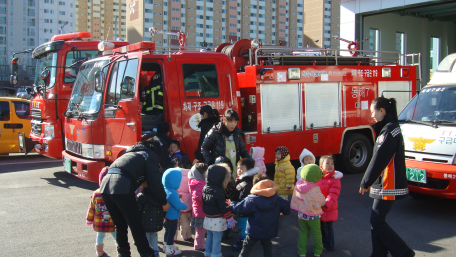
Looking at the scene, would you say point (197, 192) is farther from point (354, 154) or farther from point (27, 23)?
point (27, 23)

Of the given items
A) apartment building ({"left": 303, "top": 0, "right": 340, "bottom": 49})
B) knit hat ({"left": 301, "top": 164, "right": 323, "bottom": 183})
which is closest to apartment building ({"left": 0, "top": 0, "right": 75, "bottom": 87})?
apartment building ({"left": 303, "top": 0, "right": 340, "bottom": 49})

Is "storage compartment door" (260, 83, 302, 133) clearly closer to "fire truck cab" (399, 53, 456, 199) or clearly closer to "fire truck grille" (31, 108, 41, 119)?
"fire truck cab" (399, 53, 456, 199)

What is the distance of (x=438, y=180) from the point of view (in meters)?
5.67

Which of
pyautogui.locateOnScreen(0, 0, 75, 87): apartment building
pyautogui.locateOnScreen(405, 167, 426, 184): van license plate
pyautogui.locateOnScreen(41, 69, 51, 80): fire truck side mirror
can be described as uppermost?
pyautogui.locateOnScreen(0, 0, 75, 87): apartment building

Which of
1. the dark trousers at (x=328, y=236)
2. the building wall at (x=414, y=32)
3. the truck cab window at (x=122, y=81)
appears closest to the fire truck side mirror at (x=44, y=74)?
the truck cab window at (x=122, y=81)

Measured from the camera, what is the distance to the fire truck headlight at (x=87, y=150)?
6.68m

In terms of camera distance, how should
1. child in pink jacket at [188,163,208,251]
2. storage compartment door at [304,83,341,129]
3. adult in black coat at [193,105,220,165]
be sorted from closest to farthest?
child in pink jacket at [188,163,208,251] → adult in black coat at [193,105,220,165] → storage compartment door at [304,83,341,129]

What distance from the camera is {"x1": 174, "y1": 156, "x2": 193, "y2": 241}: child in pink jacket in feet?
16.2

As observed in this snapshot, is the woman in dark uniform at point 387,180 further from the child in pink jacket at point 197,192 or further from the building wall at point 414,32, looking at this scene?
the building wall at point 414,32

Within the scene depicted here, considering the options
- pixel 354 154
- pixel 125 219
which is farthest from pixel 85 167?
pixel 354 154

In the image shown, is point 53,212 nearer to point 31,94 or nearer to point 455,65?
point 31,94

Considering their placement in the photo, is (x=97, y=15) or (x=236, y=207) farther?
(x=97, y=15)

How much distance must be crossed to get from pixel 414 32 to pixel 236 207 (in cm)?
1807

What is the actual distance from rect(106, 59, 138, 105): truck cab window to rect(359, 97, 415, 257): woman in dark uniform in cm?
368
